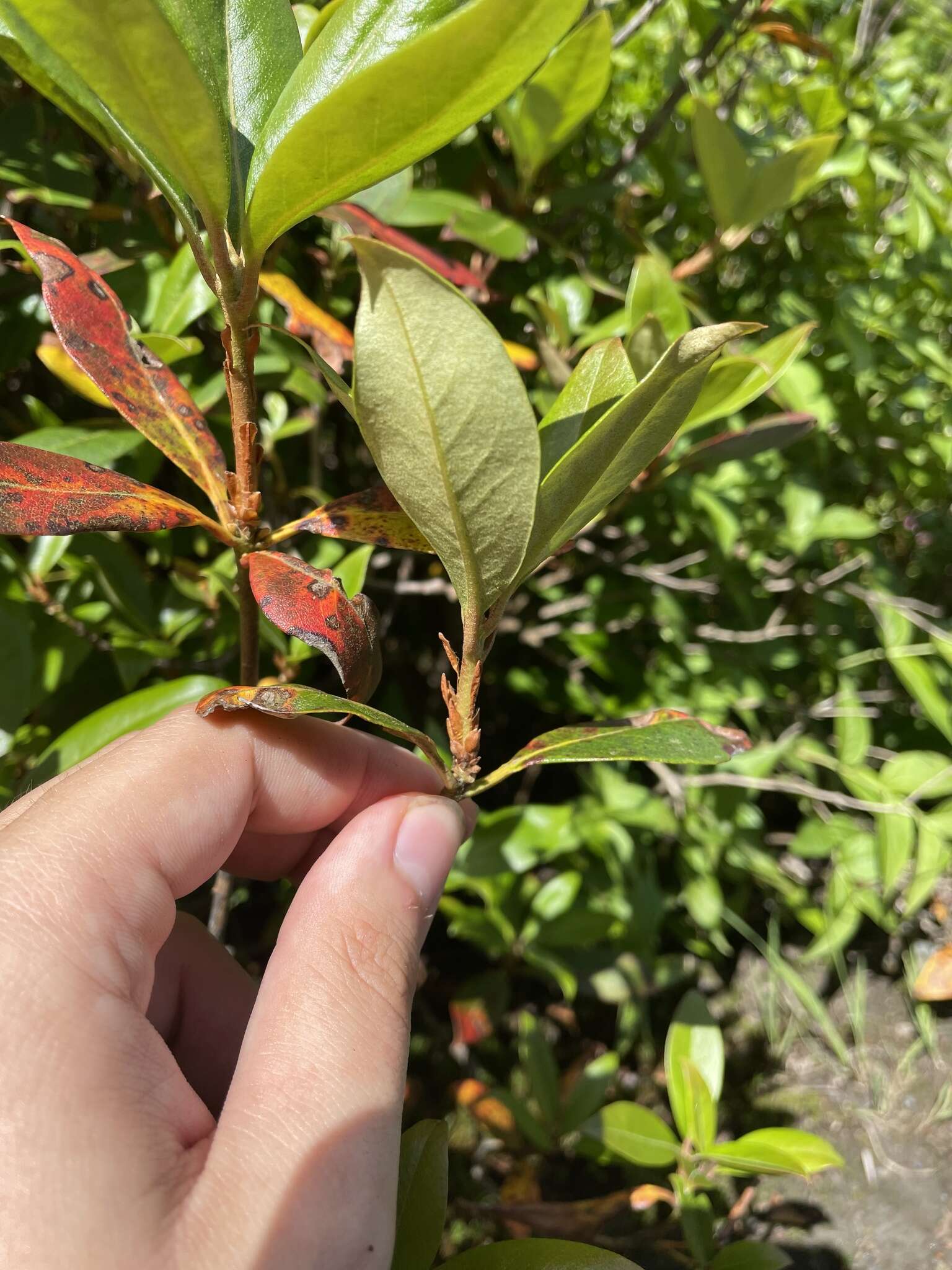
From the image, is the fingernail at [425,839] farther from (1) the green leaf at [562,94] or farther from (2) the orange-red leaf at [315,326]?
(1) the green leaf at [562,94]

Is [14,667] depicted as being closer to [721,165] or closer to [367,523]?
[367,523]

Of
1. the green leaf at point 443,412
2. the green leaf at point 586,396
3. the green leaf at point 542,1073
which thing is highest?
the green leaf at point 443,412

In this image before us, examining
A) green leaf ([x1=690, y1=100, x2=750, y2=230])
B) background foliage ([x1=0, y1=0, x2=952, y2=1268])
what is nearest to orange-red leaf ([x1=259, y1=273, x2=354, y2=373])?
background foliage ([x1=0, y1=0, x2=952, y2=1268])

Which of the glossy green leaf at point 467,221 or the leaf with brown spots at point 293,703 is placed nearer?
the leaf with brown spots at point 293,703

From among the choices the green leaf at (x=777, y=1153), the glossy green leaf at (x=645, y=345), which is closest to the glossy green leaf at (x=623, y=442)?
the glossy green leaf at (x=645, y=345)

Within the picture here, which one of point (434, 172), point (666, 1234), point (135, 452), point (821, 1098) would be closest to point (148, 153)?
point (135, 452)

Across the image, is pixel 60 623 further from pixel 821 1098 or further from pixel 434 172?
pixel 821 1098

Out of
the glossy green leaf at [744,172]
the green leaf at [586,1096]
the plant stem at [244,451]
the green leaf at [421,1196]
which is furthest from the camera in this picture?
the green leaf at [586,1096]
